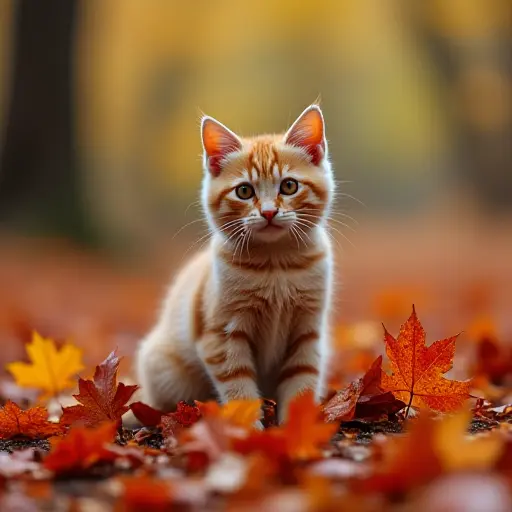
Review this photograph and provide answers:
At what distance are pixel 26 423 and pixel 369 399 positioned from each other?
1.16 m

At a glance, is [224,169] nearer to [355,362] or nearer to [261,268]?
[261,268]

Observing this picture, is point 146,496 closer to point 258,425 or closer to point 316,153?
point 258,425

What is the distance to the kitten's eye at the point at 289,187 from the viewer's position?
2.91 meters

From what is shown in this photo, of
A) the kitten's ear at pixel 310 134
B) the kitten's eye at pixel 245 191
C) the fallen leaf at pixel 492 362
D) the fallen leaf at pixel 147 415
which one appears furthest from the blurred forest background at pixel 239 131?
the fallen leaf at pixel 147 415

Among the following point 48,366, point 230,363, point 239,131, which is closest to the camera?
point 230,363

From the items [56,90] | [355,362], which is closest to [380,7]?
[56,90]

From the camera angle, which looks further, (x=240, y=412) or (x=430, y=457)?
(x=240, y=412)

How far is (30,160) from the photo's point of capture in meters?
9.34

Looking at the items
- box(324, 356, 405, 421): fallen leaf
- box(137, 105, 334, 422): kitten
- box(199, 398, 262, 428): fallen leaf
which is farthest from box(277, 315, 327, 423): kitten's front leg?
box(199, 398, 262, 428): fallen leaf

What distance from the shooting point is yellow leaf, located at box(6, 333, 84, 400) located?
9.95 feet

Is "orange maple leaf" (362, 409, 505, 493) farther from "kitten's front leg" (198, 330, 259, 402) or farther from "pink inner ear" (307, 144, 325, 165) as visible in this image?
"pink inner ear" (307, 144, 325, 165)

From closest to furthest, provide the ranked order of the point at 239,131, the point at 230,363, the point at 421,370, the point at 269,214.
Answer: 1. the point at 421,370
2. the point at 269,214
3. the point at 230,363
4. the point at 239,131

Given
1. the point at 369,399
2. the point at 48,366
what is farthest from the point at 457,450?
the point at 48,366

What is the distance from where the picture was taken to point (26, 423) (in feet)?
8.73
